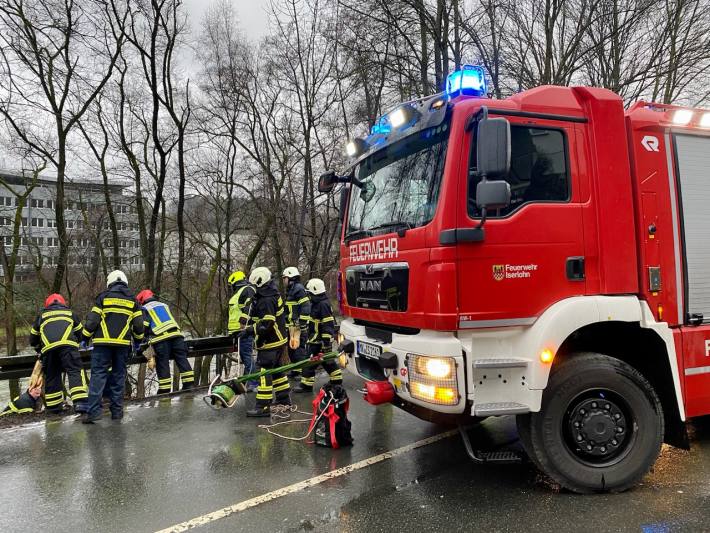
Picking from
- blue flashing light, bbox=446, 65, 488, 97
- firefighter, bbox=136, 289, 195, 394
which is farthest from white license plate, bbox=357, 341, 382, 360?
firefighter, bbox=136, 289, 195, 394

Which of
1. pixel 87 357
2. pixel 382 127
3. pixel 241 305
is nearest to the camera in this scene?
pixel 382 127

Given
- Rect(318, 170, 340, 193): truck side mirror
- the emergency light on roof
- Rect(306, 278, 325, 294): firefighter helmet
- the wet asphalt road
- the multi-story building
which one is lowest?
the wet asphalt road

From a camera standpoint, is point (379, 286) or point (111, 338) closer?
point (379, 286)

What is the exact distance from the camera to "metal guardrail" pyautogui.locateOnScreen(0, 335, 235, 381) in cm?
699

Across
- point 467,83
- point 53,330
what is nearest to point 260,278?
point 53,330

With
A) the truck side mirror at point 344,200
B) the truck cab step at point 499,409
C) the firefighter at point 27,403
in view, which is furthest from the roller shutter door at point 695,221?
the firefighter at point 27,403

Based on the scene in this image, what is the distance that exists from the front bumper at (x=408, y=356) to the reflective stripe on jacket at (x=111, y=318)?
351cm

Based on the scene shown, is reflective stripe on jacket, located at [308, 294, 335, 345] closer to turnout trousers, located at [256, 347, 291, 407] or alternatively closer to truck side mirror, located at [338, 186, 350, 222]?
turnout trousers, located at [256, 347, 291, 407]

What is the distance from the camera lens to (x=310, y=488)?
3869mm

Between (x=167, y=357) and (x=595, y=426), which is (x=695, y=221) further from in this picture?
(x=167, y=357)

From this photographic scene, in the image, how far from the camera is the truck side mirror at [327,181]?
5.11m

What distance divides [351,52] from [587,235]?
438 inches

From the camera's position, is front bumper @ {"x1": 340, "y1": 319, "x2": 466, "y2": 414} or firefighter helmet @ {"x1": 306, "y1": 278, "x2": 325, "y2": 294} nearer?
front bumper @ {"x1": 340, "y1": 319, "x2": 466, "y2": 414}

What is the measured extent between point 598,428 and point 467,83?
2.75m
